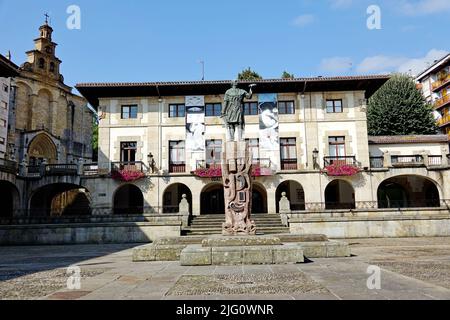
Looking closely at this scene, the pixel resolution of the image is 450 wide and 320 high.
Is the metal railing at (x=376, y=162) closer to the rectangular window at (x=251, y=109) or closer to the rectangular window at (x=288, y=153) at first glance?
the rectangular window at (x=288, y=153)

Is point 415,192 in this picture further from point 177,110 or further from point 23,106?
point 23,106

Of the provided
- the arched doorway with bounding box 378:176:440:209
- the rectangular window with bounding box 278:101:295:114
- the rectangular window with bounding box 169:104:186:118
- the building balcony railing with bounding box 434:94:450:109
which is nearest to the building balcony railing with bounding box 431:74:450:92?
the building balcony railing with bounding box 434:94:450:109

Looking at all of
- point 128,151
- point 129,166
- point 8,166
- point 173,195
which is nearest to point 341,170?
point 173,195

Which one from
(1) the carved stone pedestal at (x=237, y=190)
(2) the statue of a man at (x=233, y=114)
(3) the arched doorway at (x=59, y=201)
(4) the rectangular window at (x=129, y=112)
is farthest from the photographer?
(3) the arched doorway at (x=59, y=201)

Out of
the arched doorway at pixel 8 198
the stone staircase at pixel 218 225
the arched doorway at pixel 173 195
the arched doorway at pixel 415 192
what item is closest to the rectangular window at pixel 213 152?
the arched doorway at pixel 173 195

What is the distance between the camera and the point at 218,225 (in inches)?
855

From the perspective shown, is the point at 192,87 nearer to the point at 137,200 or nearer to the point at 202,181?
the point at 202,181

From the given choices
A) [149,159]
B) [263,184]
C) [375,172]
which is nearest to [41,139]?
[149,159]

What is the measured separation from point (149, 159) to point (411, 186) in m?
21.5

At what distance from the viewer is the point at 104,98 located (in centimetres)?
2906

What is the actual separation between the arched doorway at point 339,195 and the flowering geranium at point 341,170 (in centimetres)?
234

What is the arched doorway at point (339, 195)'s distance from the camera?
28766 millimetres

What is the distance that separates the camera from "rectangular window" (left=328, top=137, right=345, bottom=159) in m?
28.2

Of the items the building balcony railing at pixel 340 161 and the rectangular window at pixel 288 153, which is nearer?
the building balcony railing at pixel 340 161
